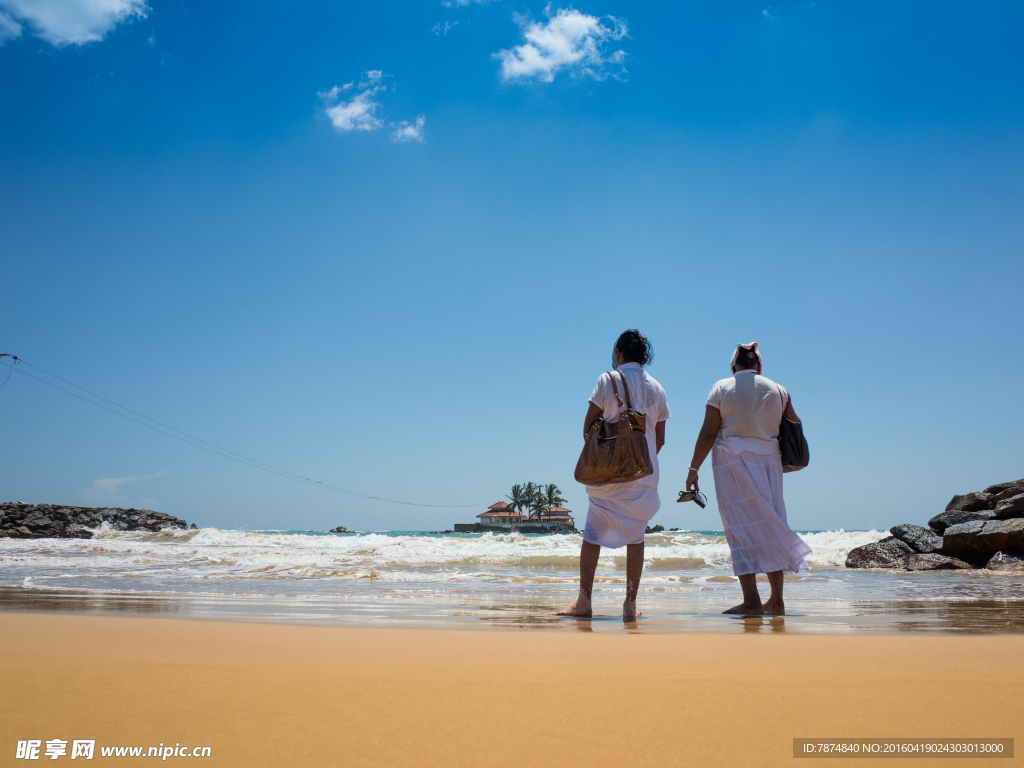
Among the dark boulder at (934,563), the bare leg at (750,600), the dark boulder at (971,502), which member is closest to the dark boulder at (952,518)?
the dark boulder at (971,502)

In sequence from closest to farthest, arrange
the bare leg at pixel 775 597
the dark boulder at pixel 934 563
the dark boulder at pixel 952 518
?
the bare leg at pixel 775 597
the dark boulder at pixel 934 563
the dark boulder at pixel 952 518


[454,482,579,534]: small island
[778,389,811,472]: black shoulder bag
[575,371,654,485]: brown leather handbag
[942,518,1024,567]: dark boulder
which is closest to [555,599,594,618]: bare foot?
[575,371,654,485]: brown leather handbag

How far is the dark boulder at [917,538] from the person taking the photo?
393 inches

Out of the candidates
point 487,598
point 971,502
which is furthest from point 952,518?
point 487,598

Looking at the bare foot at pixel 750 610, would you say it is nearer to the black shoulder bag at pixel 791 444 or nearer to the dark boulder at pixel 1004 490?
the black shoulder bag at pixel 791 444

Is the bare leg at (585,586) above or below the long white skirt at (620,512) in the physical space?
below

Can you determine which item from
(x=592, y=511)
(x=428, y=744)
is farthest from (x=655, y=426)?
(x=428, y=744)

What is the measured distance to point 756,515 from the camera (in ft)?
13.2

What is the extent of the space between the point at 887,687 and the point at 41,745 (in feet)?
5.54

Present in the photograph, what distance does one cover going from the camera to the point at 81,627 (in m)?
2.50

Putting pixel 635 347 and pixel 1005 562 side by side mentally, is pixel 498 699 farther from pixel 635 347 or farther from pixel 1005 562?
pixel 1005 562

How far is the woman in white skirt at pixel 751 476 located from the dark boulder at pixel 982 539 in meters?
6.95

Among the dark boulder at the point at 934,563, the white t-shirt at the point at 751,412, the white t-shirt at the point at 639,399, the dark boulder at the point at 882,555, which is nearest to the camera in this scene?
the white t-shirt at the point at 639,399

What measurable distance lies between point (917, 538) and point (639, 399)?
8.99 metres
